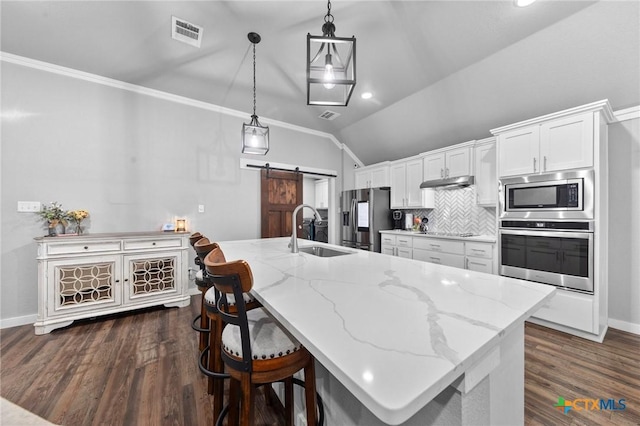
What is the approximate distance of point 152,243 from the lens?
3041 millimetres

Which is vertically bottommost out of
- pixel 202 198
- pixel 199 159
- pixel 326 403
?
pixel 326 403

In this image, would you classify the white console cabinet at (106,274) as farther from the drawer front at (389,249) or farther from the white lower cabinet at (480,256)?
the white lower cabinet at (480,256)

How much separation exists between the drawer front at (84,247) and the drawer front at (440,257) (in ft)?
13.0

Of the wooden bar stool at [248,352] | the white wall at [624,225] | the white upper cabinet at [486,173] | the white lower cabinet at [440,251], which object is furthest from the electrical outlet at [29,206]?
the white wall at [624,225]

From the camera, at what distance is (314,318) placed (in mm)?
774

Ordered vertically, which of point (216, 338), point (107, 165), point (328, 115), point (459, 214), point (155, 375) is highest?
point (328, 115)

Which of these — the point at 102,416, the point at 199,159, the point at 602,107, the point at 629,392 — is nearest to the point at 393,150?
the point at 602,107

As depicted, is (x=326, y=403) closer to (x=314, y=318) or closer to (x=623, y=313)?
(x=314, y=318)

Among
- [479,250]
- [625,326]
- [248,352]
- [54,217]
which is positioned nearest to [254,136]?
[248,352]

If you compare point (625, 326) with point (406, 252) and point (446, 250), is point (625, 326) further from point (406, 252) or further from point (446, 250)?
point (406, 252)

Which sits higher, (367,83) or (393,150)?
(367,83)

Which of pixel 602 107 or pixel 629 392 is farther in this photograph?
pixel 602 107

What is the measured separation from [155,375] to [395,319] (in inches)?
78.4

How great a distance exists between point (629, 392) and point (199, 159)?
15.9 ft
